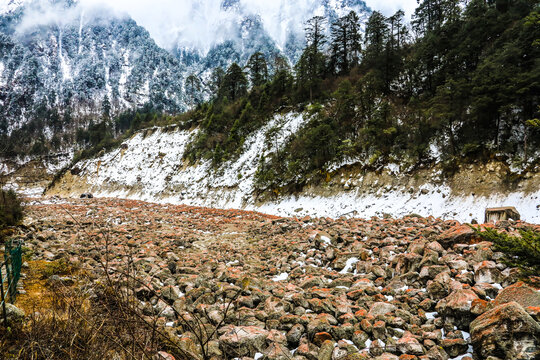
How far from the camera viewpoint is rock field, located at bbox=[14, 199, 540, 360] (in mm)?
2975

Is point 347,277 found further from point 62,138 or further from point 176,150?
point 62,138

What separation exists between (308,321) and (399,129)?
17727mm

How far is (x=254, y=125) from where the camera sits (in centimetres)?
3078

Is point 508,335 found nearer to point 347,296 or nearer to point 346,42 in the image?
point 347,296

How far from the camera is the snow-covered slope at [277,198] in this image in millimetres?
12473

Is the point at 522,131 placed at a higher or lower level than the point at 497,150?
higher

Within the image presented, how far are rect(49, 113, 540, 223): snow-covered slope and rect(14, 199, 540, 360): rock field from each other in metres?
6.97

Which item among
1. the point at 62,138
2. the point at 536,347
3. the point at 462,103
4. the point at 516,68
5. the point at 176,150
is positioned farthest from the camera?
the point at 62,138

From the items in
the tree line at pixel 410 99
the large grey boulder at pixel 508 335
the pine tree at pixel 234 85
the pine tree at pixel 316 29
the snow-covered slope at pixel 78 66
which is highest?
the snow-covered slope at pixel 78 66

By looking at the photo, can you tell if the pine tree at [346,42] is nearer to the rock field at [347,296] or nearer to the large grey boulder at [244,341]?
the rock field at [347,296]

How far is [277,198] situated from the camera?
21672mm

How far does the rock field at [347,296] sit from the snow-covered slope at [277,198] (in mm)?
6973

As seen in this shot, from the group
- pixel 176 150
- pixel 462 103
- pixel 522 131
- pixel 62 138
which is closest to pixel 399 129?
pixel 462 103

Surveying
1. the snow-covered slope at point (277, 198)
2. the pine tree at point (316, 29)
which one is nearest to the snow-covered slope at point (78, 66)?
the snow-covered slope at point (277, 198)
